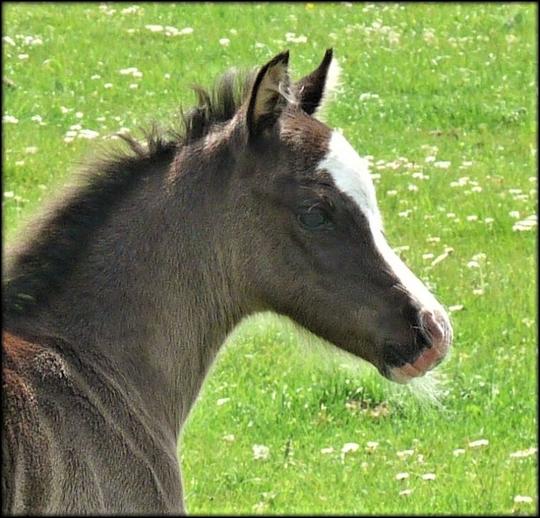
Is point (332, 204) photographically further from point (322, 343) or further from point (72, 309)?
point (72, 309)

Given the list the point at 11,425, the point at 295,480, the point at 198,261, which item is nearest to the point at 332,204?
the point at 198,261

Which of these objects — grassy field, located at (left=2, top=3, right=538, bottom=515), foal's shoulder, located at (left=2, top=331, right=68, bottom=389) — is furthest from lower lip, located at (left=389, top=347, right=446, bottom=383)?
foal's shoulder, located at (left=2, top=331, right=68, bottom=389)

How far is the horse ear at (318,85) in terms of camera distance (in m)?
6.08

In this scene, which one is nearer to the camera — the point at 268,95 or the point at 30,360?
the point at 30,360

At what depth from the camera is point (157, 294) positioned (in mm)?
5641

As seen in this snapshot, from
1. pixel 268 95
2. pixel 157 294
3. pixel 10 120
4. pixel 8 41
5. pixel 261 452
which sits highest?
pixel 268 95

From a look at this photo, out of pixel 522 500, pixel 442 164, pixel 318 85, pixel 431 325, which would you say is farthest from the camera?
pixel 442 164

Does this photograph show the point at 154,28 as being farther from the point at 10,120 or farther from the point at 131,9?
the point at 10,120

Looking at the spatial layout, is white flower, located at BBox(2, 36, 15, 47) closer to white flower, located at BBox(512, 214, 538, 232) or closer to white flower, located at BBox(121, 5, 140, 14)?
white flower, located at BBox(121, 5, 140, 14)

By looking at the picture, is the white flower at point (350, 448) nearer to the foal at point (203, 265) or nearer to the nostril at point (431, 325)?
the foal at point (203, 265)

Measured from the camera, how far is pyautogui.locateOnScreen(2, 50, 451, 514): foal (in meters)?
5.48

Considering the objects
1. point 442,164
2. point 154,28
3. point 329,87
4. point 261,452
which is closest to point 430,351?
point 329,87

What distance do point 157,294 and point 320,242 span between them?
0.62 meters

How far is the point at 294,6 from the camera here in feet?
59.4
